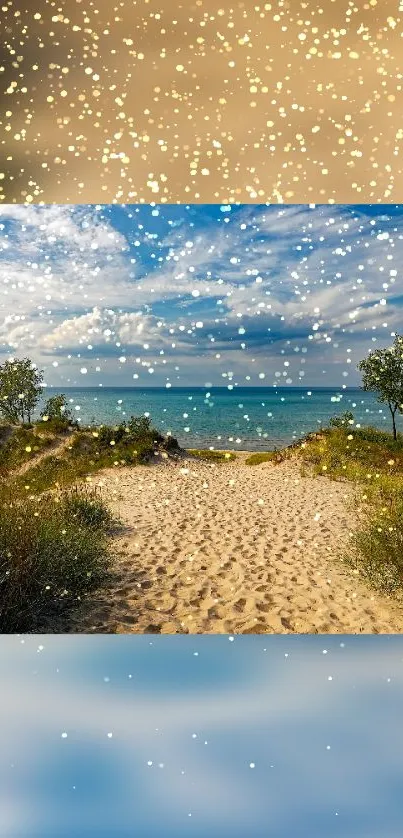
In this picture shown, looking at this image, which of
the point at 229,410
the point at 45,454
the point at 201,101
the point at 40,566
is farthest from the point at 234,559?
the point at 201,101

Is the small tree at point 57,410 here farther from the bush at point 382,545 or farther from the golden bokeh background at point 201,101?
the bush at point 382,545

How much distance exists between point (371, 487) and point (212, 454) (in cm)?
161

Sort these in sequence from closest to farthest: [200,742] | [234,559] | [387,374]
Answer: [200,742], [234,559], [387,374]

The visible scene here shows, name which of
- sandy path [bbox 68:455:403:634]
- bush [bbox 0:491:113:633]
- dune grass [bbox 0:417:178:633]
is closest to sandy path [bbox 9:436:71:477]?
dune grass [bbox 0:417:178:633]

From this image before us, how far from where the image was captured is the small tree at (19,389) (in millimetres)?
3309

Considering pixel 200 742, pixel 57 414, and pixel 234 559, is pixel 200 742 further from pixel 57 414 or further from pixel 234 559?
pixel 57 414

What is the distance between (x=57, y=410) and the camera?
3439 mm

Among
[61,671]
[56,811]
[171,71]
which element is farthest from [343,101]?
[56,811]

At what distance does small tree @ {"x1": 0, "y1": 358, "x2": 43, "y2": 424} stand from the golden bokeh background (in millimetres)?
1235

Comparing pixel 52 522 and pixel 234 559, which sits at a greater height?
pixel 52 522

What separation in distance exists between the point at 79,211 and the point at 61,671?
2.78m

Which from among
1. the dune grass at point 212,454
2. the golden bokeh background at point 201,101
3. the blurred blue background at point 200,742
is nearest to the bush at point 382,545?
the blurred blue background at point 200,742

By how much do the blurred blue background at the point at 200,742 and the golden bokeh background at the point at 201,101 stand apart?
1605 millimetres

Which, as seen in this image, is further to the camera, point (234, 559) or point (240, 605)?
point (234, 559)
